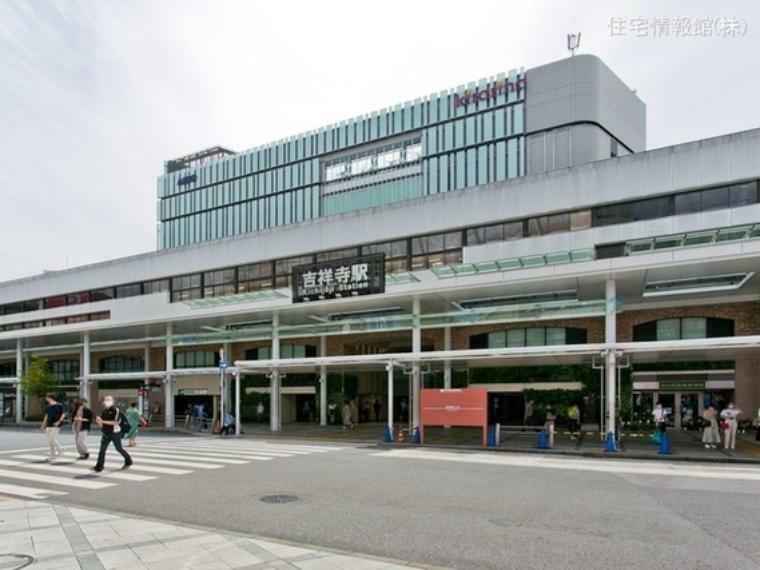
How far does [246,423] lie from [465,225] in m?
17.9

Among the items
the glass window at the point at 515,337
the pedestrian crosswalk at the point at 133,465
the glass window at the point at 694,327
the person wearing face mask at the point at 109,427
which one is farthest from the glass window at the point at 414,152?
the person wearing face mask at the point at 109,427

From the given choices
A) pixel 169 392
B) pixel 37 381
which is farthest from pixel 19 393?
pixel 169 392

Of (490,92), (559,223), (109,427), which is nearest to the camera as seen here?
(109,427)

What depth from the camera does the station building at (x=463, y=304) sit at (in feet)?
75.8

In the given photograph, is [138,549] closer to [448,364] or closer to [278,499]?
[278,499]

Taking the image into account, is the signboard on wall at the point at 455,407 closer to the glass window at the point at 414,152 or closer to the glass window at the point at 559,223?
the glass window at the point at 559,223

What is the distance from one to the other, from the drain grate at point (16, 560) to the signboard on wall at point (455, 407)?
621 inches

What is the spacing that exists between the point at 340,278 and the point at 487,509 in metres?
19.1

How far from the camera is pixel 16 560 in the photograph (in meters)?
7.12

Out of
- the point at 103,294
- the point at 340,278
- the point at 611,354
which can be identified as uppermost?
the point at 340,278

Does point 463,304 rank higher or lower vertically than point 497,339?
higher

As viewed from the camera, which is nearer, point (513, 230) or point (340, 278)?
point (513, 230)

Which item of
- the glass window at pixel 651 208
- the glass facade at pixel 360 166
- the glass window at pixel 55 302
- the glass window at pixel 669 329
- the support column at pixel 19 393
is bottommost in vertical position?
the support column at pixel 19 393

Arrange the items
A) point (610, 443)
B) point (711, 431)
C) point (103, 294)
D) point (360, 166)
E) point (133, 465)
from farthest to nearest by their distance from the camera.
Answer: point (360, 166) → point (103, 294) → point (711, 431) → point (610, 443) → point (133, 465)
